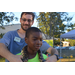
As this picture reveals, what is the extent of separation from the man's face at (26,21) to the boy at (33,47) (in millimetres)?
147

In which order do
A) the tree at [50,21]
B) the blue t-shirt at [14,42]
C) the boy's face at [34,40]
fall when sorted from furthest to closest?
the tree at [50,21]
the blue t-shirt at [14,42]
the boy's face at [34,40]

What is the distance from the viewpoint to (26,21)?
1.36m

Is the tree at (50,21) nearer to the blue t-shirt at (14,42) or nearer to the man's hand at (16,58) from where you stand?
the blue t-shirt at (14,42)

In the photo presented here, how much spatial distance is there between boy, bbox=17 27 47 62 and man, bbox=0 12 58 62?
8 centimetres

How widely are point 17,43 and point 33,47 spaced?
0.92ft

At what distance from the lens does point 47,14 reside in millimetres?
1693

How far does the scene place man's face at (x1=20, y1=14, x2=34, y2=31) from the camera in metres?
1.36

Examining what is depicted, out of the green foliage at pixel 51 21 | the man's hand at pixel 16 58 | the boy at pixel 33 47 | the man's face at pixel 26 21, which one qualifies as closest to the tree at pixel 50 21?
the green foliage at pixel 51 21

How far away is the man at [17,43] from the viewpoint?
1202mm

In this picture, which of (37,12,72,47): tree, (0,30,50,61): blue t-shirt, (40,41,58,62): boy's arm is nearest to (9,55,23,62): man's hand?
(0,30,50,61): blue t-shirt
